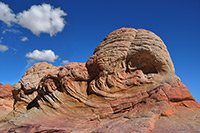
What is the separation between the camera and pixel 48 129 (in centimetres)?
657

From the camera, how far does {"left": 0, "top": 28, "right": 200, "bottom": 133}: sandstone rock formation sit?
18.8 ft

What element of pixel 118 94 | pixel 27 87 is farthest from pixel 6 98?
pixel 118 94

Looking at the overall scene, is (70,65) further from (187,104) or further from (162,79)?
(187,104)

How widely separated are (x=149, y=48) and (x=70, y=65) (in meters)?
4.29

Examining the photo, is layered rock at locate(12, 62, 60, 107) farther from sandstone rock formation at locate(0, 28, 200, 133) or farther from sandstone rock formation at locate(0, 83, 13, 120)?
sandstone rock formation at locate(0, 83, 13, 120)

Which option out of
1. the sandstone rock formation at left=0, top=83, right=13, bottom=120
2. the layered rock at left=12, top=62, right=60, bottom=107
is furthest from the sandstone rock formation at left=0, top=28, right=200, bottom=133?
the sandstone rock formation at left=0, top=83, right=13, bottom=120

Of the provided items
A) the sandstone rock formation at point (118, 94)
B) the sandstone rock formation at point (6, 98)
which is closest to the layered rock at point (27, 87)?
the sandstone rock formation at point (118, 94)

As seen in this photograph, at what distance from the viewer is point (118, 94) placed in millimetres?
7133

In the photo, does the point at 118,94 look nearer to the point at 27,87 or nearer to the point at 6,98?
the point at 27,87

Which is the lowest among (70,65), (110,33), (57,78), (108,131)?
(108,131)

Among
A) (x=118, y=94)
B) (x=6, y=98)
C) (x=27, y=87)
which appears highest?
(x=6, y=98)

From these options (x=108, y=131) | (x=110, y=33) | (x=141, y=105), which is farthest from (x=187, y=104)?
(x=110, y=33)

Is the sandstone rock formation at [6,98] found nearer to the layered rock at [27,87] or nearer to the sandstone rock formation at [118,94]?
the layered rock at [27,87]

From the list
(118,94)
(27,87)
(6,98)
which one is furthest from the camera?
(6,98)
